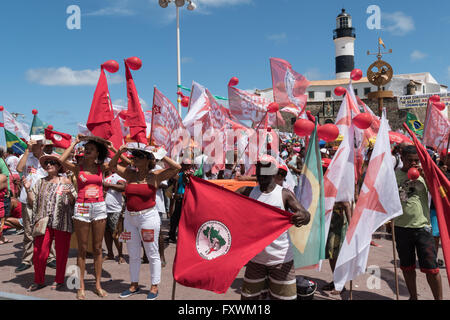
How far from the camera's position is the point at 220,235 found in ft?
10.9

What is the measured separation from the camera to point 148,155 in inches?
181

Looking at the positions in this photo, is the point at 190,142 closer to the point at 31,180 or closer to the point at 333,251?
the point at 31,180

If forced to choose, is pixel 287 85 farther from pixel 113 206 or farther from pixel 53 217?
pixel 53 217

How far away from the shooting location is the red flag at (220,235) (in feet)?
10.5

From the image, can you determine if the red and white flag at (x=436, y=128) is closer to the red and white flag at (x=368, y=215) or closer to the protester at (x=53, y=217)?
the red and white flag at (x=368, y=215)

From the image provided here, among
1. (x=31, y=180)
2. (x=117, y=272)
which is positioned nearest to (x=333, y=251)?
(x=117, y=272)

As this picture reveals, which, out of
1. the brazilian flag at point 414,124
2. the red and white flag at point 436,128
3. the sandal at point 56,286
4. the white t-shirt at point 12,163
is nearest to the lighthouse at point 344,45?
the brazilian flag at point 414,124

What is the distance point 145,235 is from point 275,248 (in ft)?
6.20

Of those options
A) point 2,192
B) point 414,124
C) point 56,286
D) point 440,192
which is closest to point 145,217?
point 56,286

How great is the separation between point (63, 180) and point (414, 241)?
437 cm

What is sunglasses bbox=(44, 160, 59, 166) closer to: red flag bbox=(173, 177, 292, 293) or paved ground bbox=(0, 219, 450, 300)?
paved ground bbox=(0, 219, 450, 300)

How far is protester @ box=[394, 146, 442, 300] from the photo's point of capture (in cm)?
396

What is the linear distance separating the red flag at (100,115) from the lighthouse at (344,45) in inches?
2471

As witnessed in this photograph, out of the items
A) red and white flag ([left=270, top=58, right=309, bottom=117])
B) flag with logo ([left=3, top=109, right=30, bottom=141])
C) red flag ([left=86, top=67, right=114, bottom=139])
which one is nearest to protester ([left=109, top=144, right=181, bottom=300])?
red flag ([left=86, top=67, right=114, bottom=139])
